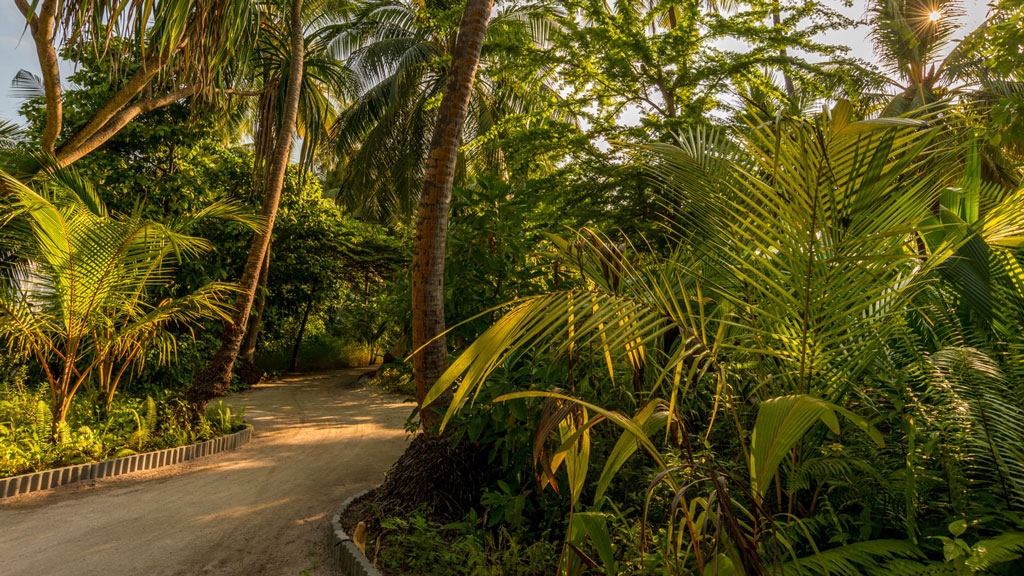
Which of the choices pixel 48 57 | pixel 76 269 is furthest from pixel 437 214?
pixel 48 57

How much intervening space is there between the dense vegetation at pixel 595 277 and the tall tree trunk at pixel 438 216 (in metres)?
0.02

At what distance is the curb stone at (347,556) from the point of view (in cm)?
299

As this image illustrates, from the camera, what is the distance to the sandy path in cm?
326

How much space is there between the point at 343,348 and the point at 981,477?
1483cm

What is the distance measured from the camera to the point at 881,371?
211cm

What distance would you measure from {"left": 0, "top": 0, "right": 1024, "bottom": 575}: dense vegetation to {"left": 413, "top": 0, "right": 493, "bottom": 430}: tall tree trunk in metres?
0.02

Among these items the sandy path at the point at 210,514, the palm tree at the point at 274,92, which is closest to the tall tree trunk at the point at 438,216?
the sandy path at the point at 210,514

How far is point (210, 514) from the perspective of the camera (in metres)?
4.08

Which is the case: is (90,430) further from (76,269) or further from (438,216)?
(438,216)

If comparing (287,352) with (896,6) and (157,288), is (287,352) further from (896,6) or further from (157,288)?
(896,6)

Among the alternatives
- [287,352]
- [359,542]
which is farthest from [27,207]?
[287,352]

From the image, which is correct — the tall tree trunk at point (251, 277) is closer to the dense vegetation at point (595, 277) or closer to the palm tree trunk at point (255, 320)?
the dense vegetation at point (595, 277)

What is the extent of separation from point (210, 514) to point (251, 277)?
4072 mm

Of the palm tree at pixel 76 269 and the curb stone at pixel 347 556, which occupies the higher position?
the palm tree at pixel 76 269
